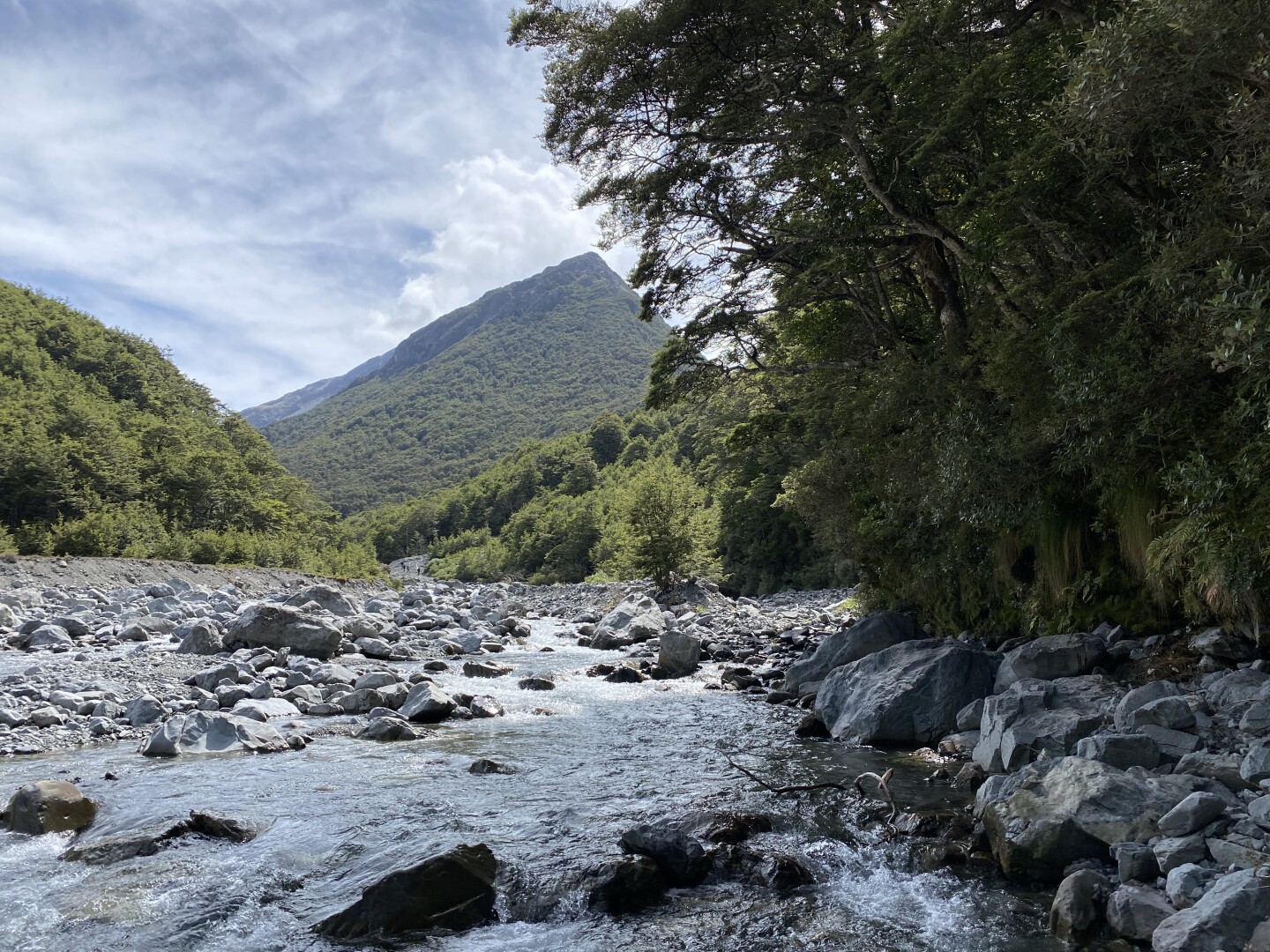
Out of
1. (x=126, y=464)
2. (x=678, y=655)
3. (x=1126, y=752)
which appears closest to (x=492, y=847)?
(x=1126, y=752)

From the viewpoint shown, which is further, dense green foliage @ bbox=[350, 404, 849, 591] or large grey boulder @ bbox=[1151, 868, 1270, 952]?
dense green foliage @ bbox=[350, 404, 849, 591]

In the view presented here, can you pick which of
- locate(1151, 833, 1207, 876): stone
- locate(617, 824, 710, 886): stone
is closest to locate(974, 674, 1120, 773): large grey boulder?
locate(1151, 833, 1207, 876): stone

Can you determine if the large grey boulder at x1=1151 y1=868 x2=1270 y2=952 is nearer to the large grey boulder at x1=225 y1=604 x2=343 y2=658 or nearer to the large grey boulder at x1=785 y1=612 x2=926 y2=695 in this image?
the large grey boulder at x1=785 y1=612 x2=926 y2=695

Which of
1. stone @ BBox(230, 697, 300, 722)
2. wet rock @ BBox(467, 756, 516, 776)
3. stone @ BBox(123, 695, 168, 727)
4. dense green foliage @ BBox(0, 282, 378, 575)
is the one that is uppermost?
dense green foliage @ BBox(0, 282, 378, 575)

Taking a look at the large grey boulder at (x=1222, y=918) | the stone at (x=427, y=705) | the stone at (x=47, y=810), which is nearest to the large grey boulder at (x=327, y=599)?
the stone at (x=427, y=705)

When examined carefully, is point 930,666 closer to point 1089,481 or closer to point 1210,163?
point 1089,481

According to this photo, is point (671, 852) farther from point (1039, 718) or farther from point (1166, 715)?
point (1166, 715)

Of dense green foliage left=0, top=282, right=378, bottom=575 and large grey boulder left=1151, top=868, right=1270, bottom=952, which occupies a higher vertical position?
dense green foliage left=0, top=282, right=378, bottom=575

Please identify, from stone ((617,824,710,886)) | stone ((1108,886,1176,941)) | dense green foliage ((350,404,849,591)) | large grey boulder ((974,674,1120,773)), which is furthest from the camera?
dense green foliage ((350,404,849,591))

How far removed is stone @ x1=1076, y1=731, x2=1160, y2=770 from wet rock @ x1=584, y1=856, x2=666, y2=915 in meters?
3.55

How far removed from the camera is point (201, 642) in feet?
48.1

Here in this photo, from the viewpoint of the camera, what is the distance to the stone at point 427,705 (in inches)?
427

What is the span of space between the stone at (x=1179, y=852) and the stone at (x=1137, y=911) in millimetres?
250

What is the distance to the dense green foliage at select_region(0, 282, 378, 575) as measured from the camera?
114 feet
